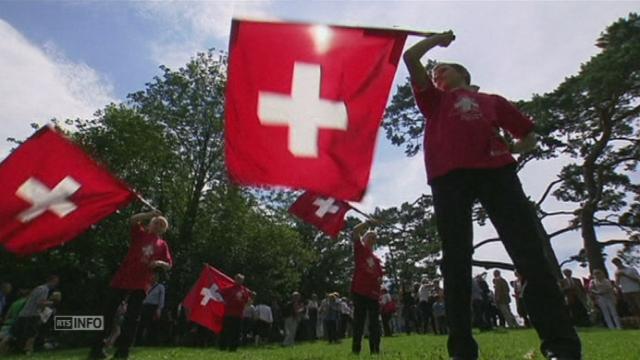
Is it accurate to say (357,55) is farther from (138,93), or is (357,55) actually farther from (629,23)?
(138,93)

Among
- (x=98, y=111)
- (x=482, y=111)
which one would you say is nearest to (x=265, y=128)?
(x=482, y=111)

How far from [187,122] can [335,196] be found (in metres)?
39.7

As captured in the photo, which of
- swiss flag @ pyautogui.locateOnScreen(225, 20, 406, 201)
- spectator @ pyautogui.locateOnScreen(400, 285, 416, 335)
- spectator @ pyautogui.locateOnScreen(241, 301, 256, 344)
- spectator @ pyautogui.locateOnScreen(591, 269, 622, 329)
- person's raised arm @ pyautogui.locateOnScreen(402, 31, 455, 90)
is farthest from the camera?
spectator @ pyautogui.locateOnScreen(400, 285, 416, 335)

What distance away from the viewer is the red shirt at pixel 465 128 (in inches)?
165

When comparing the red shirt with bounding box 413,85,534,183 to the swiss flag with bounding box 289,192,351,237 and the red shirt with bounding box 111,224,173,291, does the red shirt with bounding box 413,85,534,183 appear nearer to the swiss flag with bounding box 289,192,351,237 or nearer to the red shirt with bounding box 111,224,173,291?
the red shirt with bounding box 111,224,173,291

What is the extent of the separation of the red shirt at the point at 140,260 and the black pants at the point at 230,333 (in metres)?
8.53

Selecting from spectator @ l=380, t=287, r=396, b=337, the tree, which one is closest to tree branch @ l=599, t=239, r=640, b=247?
the tree

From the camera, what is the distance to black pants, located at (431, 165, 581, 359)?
3791 millimetres

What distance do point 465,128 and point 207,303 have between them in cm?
1382

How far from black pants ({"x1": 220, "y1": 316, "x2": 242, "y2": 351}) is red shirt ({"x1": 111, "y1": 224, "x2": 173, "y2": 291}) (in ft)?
28.0

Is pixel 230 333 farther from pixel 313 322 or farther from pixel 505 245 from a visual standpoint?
pixel 505 245

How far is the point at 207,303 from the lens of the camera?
1673cm

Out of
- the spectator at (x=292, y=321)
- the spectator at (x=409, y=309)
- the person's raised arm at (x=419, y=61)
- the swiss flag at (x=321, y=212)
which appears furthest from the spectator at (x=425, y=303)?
the person's raised arm at (x=419, y=61)

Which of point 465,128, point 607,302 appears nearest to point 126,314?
point 465,128
